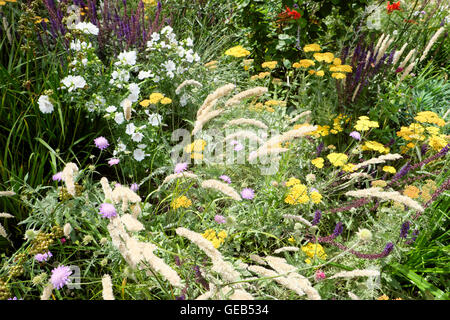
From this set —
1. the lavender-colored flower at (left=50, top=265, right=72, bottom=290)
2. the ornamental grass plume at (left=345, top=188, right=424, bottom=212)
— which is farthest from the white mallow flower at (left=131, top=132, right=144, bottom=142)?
the ornamental grass plume at (left=345, top=188, right=424, bottom=212)

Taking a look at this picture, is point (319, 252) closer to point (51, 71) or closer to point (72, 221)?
point (72, 221)

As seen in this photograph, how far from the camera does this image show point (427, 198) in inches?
67.7

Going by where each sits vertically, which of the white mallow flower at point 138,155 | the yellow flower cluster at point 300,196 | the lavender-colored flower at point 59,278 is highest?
the white mallow flower at point 138,155

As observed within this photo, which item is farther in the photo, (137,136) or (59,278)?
(137,136)

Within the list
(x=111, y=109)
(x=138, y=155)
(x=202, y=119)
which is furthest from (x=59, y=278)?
(x=111, y=109)

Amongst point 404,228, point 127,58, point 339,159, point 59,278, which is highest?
point 127,58

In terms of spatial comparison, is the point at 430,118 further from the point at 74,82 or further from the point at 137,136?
the point at 74,82

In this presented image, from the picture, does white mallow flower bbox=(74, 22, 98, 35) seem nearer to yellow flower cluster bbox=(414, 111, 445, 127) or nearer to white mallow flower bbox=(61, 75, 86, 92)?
white mallow flower bbox=(61, 75, 86, 92)

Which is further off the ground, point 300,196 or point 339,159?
point 339,159

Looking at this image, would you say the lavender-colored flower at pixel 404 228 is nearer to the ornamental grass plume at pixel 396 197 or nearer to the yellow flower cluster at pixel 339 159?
the ornamental grass plume at pixel 396 197

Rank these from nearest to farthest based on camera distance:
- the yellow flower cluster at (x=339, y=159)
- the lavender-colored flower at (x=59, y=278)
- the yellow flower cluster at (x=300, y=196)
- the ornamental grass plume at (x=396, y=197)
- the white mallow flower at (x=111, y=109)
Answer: the ornamental grass plume at (x=396, y=197) < the lavender-colored flower at (x=59, y=278) < the yellow flower cluster at (x=300, y=196) < the yellow flower cluster at (x=339, y=159) < the white mallow flower at (x=111, y=109)

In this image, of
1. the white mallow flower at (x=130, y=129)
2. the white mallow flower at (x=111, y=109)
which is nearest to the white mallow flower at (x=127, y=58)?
the white mallow flower at (x=111, y=109)
